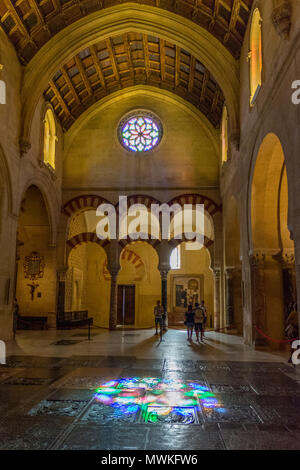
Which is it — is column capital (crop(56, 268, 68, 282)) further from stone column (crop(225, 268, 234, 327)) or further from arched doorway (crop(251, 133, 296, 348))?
arched doorway (crop(251, 133, 296, 348))

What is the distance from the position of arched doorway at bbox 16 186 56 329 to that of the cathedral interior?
0.18 feet

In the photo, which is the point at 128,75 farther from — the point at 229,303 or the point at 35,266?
the point at 229,303

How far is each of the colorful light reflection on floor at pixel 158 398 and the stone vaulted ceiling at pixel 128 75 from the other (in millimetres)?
11848

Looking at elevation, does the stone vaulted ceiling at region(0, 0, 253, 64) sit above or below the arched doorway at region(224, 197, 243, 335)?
above

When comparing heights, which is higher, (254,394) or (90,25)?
(90,25)

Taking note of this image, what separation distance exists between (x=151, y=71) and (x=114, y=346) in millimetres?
11907

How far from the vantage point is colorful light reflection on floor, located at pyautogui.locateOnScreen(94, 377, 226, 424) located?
414 cm

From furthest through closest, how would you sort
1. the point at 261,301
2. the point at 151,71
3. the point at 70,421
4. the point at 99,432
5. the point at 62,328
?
the point at 151,71 → the point at 62,328 → the point at 261,301 → the point at 70,421 → the point at 99,432

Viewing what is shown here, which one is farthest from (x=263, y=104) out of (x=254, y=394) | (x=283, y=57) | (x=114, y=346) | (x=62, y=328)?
(x=62, y=328)

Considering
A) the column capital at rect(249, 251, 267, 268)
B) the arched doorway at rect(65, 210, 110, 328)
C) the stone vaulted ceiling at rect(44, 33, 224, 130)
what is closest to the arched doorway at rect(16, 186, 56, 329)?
the arched doorway at rect(65, 210, 110, 328)

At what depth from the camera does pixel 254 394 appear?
502 cm

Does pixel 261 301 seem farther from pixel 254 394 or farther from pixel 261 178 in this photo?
pixel 254 394

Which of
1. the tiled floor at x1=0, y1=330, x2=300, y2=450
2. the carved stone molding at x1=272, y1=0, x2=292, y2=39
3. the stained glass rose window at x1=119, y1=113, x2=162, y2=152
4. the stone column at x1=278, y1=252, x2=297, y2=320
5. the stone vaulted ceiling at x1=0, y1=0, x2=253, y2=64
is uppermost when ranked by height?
the stone vaulted ceiling at x1=0, y1=0, x2=253, y2=64

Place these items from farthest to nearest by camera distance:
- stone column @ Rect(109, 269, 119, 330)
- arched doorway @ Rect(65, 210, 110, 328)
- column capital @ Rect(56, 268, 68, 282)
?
arched doorway @ Rect(65, 210, 110, 328)
column capital @ Rect(56, 268, 68, 282)
stone column @ Rect(109, 269, 119, 330)
